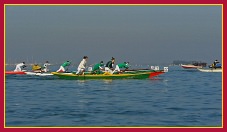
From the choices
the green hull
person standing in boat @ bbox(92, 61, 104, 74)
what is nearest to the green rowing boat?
Answer: the green hull

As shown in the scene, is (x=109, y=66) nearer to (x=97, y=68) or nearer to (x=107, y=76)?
(x=97, y=68)

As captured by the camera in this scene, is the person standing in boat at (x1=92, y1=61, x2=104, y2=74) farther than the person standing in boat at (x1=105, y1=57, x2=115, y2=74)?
No

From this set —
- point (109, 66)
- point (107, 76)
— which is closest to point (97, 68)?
point (109, 66)

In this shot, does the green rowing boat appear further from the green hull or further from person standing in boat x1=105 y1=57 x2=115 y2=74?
person standing in boat x1=105 y1=57 x2=115 y2=74

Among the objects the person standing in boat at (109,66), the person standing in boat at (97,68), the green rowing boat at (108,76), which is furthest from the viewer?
the person standing in boat at (109,66)

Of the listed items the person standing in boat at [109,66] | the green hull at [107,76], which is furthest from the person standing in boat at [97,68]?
the green hull at [107,76]

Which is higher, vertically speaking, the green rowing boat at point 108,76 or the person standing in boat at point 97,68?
the person standing in boat at point 97,68

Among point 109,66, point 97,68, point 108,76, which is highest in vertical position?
point 109,66

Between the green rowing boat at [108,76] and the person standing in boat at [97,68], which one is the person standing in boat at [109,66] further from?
the green rowing boat at [108,76]

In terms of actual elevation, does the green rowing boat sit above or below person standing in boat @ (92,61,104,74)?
below

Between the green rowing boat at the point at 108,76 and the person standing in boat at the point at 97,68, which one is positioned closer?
the green rowing boat at the point at 108,76

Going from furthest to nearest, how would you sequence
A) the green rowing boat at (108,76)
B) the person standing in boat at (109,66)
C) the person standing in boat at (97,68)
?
the person standing in boat at (109,66), the person standing in boat at (97,68), the green rowing boat at (108,76)

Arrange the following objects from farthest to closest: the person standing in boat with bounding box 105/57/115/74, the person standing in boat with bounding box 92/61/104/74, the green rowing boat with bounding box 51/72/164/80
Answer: the person standing in boat with bounding box 105/57/115/74 < the person standing in boat with bounding box 92/61/104/74 < the green rowing boat with bounding box 51/72/164/80

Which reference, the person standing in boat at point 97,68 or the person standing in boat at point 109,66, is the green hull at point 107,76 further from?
the person standing in boat at point 109,66
